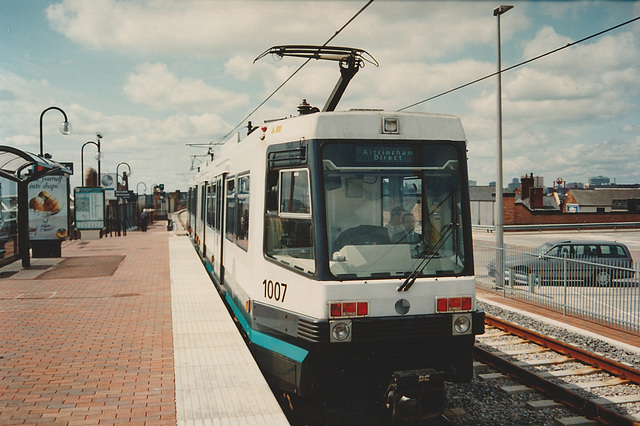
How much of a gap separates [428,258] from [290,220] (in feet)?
4.91

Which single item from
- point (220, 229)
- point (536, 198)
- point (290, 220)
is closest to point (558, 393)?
point (290, 220)

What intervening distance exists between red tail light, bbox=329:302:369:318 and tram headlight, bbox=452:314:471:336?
993 millimetres

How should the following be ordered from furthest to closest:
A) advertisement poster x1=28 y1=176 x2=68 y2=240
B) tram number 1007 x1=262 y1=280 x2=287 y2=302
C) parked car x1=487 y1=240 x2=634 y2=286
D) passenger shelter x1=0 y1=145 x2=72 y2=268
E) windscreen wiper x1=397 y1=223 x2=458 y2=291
Answer: advertisement poster x1=28 y1=176 x2=68 y2=240, passenger shelter x1=0 y1=145 x2=72 y2=268, parked car x1=487 y1=240 x2=634 y2=286, tram number 1007 x1=262 y1=280 x2=287 y2=302, windscreen wiper x1=397 y1=223 x2=458 y2=291

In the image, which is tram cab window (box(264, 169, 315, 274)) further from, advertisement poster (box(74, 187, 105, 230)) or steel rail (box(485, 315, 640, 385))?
advertisement poster (box(74, 187, 105, 230))

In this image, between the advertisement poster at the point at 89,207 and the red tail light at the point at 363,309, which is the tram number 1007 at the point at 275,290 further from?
the advertisement poster at the point at 89,207

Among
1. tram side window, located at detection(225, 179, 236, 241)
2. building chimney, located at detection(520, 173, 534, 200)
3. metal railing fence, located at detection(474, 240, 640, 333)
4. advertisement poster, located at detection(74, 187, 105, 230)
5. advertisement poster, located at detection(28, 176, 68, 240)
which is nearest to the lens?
tram side window, located at detection(225, 179, 236, 241)

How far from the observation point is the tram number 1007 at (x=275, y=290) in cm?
612

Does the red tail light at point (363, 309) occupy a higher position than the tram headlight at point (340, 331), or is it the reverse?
the red tail light at point (363, 309)

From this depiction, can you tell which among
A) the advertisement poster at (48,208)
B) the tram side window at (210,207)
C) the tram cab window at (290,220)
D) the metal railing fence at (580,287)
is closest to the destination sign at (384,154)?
the tram cab window at (290,220)

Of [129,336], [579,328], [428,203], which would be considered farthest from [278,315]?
[579,328]

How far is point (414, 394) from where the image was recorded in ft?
18.2

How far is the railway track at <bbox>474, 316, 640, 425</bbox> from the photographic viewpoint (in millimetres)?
6707

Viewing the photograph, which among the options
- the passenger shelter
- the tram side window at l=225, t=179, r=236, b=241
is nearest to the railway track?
the tram side window at l=225, t=179, r=236, b=241

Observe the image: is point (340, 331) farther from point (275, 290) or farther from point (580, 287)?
point (580, 287)
